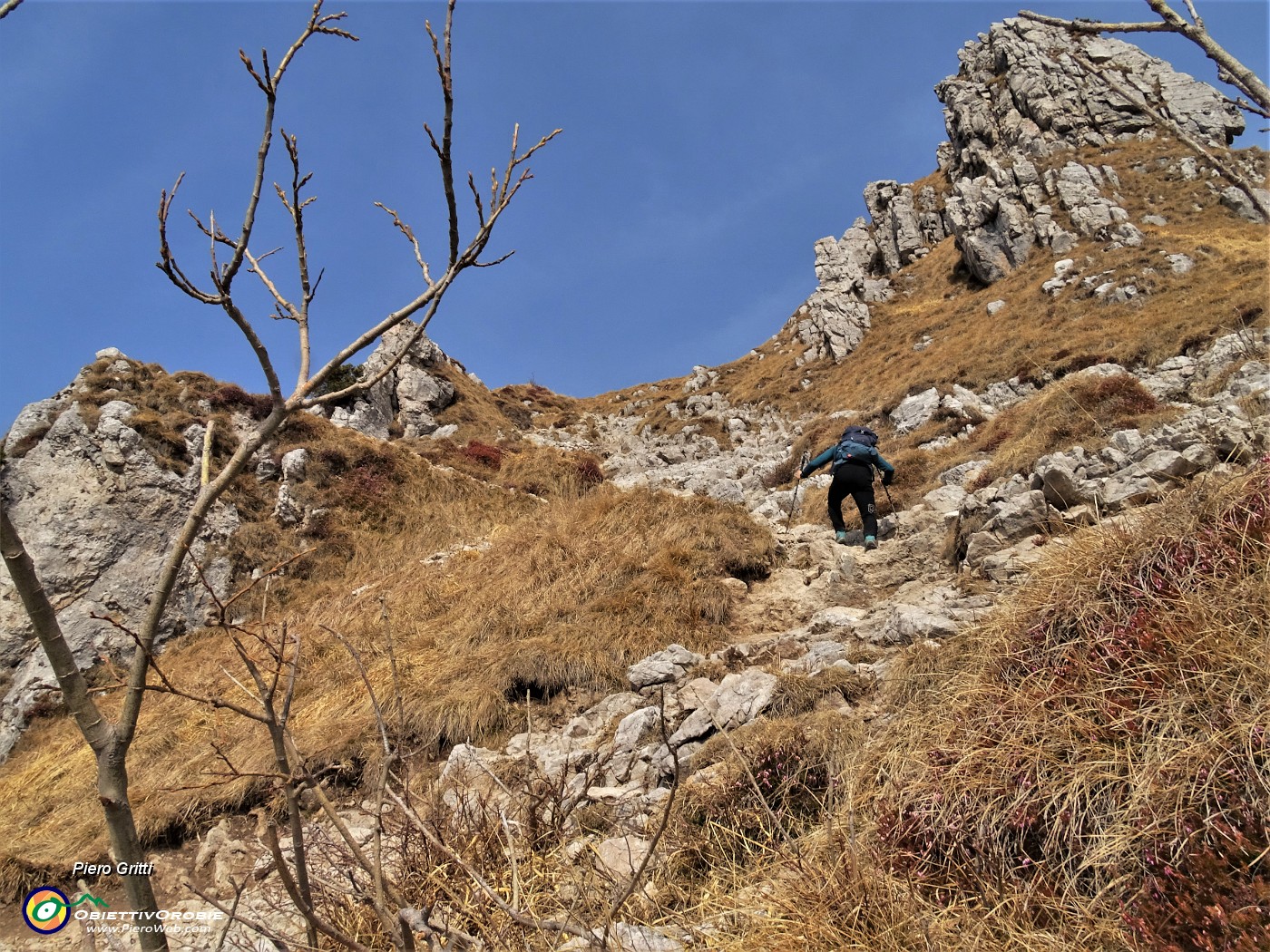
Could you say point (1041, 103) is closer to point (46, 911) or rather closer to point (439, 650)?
point (439, 650)

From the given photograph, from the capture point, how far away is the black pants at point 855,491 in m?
9.15

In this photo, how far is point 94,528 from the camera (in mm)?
11617

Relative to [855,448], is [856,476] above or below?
below

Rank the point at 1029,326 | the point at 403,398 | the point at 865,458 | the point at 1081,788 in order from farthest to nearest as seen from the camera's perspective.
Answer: the point at 403,398 < the point at 1029,326 < the point at 865,458 < the point at 1081,788

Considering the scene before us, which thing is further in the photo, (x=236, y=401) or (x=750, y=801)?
(x=236, y=401)

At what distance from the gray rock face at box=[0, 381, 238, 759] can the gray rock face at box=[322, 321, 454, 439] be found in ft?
43.0

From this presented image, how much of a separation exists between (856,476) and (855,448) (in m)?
0.53

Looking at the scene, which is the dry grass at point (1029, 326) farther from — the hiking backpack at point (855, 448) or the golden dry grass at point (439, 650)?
the golden dry grass at point (439, 650)

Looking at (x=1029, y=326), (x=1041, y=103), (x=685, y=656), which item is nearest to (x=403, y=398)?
(x=1029, y=326)

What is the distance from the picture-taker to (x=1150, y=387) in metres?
12.2

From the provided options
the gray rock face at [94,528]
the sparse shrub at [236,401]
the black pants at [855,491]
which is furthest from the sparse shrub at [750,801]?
the sparse shrub at [236,401]

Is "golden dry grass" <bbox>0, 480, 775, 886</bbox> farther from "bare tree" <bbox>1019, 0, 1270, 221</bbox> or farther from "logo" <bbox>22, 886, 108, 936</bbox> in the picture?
"bare tree" <bbox>1019, 0, 1270, 221</bbox>

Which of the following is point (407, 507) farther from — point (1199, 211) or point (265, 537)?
point (1199, 211)

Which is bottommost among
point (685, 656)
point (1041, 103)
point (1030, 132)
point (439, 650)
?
point (685, 656)
